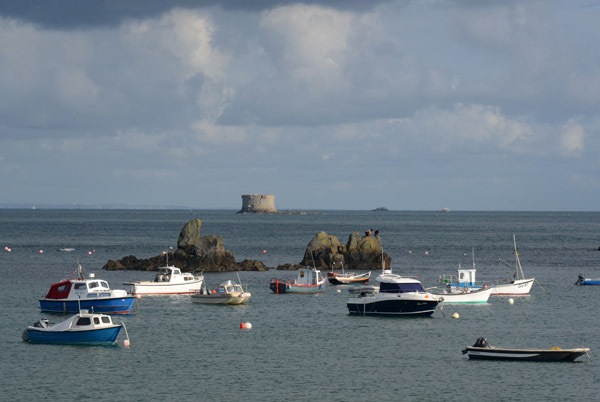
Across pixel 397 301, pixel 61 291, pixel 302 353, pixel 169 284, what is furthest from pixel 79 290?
pixel 397 301

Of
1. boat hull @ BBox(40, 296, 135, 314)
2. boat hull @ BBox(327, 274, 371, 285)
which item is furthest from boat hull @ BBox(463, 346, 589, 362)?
boat hull @ BBox(327, 274, 371, 285)

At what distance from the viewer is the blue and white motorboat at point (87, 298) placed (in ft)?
198

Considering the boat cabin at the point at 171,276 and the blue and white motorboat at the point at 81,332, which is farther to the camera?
the boat cabin at the point at 171,276

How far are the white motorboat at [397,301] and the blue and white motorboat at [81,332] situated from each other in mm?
21146

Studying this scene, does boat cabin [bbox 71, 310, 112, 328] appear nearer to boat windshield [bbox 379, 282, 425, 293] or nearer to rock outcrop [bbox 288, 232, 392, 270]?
boat windshield [bbox 379, 282, 425, 293]

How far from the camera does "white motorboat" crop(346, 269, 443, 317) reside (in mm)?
60562

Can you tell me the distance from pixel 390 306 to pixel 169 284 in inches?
926

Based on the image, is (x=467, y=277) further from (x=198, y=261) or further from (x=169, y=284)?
(x=198, y=261)

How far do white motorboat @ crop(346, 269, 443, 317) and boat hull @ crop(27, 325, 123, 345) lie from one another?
2113 cm

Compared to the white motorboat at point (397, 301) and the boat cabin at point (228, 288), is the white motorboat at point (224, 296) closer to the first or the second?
the boat cabin at point (228, 288)

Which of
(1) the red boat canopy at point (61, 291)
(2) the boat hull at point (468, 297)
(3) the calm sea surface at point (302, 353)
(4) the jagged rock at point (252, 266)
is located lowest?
(3) the calm sea surface at point (302, 353)

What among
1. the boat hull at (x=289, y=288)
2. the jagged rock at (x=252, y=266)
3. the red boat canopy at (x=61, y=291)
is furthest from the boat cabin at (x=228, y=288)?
the jagged rock at (x=252, y=266)

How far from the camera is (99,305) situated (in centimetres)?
6066

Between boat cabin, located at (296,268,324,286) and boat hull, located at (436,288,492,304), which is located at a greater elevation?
boat cabin, located at (296,268,324,286)
